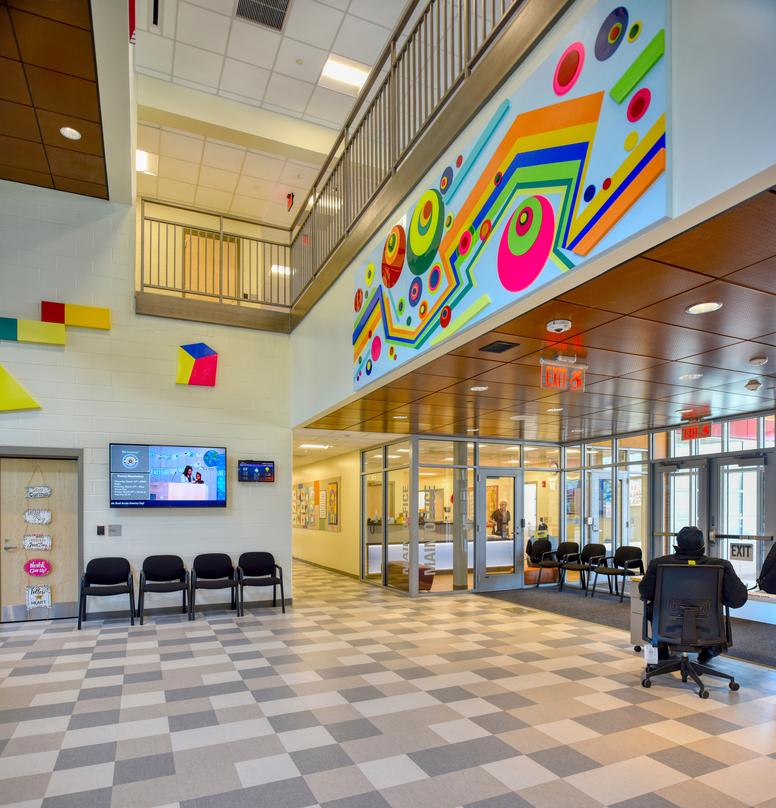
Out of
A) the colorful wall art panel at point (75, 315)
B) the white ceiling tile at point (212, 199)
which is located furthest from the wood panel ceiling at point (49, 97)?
the white ceiling tile at point (212, 199)

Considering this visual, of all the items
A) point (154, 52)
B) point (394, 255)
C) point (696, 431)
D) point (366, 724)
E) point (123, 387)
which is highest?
point (154, 52)

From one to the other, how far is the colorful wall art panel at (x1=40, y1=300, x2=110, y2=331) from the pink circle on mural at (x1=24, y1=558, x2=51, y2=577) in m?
2.93

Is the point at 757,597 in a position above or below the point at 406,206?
below

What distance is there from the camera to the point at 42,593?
24.3ft

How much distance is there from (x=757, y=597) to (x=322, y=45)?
316 inches

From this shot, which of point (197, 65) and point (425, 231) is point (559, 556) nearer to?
point (425, 231)

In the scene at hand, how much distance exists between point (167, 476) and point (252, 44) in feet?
18.3

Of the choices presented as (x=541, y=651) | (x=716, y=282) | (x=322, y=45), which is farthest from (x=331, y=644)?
(x=322, y=45)

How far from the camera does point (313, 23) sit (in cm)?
729

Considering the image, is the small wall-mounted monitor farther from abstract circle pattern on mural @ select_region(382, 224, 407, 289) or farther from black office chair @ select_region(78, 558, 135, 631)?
abstract circle pattern on mural @ select_region(382, 224, 407, 289)

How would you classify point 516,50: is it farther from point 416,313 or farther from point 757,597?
point 757,597

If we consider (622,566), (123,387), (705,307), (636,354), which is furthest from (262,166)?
(622,566)

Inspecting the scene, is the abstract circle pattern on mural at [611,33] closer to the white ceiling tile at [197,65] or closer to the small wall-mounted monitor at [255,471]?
the white ceiling tile at [197,65]

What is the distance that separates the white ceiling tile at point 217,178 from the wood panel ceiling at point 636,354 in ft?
15.8
